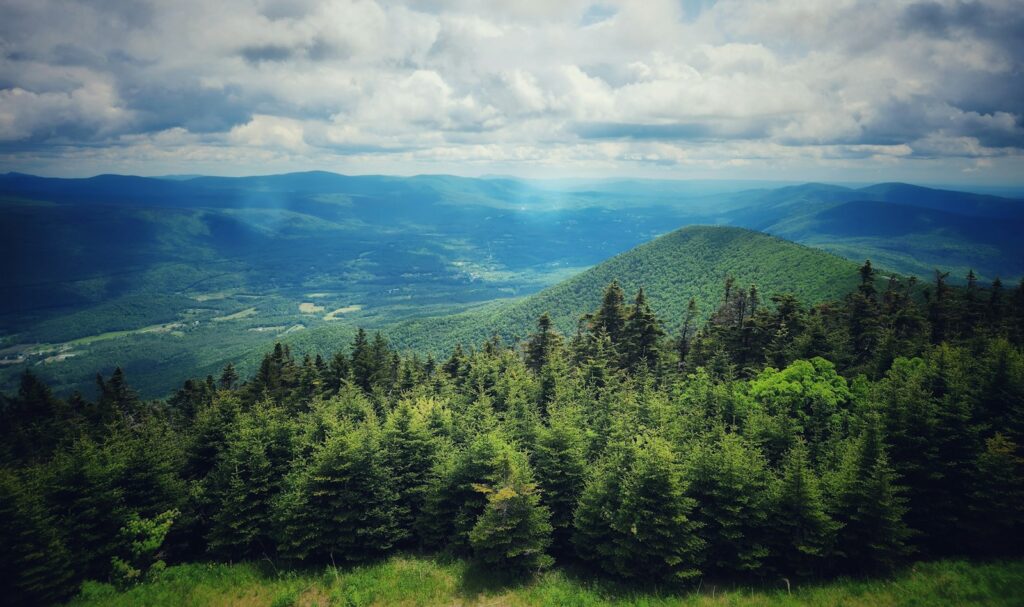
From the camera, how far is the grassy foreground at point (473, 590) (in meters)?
24.8

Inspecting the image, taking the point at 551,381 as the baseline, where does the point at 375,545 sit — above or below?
below

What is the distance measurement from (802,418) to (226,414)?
153ft

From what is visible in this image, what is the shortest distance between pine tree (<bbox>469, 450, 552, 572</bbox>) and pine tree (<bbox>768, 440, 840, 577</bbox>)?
12889mm

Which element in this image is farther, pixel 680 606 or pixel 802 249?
pixel 802 249

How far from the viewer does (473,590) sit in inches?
1109

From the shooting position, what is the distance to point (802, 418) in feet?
130

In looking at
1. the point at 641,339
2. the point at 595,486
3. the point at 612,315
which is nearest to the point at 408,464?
the point at 595,486

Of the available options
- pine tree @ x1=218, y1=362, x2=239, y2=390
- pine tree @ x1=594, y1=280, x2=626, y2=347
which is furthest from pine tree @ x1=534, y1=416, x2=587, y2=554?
pine tree @ x1=218, y1=362, x2=239, y2=390

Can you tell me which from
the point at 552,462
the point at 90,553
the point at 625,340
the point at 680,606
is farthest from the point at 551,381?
the point at 90,553

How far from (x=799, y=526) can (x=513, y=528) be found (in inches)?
620

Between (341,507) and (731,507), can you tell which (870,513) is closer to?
(731,507)

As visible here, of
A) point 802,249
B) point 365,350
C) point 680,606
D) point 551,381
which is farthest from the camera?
point 802,249

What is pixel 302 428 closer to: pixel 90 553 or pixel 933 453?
pixel 90 553

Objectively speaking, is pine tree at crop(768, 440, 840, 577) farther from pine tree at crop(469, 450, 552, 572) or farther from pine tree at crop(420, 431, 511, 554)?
pine tree at crop(420, 431, 511, 554)
